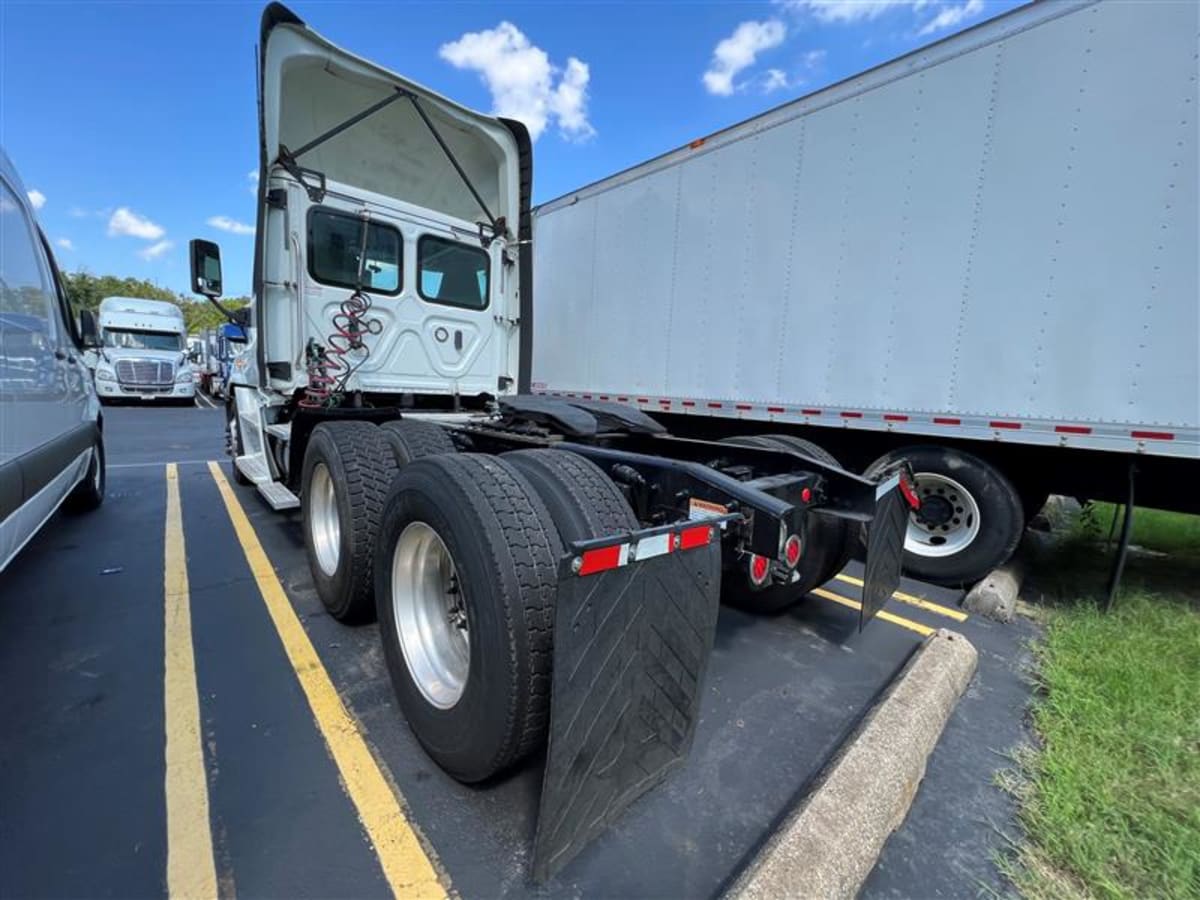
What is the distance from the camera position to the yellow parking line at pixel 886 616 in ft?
11.6

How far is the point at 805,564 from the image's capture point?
2.93 metres

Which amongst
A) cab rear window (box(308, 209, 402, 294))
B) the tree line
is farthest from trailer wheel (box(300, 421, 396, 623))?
the tree line

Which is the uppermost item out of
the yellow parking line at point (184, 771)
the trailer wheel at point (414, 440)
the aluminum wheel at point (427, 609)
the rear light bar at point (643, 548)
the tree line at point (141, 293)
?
the tree line at point (141, 293)

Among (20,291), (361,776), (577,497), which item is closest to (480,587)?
(577,497)

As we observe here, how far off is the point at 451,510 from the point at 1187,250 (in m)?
4.45

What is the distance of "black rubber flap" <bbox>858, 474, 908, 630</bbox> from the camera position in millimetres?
2500

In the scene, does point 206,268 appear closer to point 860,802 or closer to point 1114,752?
point 860,802

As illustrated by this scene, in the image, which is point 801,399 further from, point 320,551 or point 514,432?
point 320,551

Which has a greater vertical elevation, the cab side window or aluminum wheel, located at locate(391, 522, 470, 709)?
the cab side window

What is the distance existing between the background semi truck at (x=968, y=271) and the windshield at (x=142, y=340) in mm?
18555

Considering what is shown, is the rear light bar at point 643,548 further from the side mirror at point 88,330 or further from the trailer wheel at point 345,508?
the side mirror at point 88,330

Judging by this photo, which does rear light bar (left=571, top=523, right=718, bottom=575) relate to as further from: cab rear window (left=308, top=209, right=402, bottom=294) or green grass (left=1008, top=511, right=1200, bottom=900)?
cab rear window (left=308, top=209, right=402, bottom=294)

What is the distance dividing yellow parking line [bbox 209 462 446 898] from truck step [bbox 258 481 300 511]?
92 cm

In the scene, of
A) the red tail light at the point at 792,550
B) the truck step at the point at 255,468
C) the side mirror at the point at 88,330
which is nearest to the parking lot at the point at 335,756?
the red tail light at the point at 792,550
